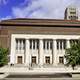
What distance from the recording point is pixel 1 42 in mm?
62406

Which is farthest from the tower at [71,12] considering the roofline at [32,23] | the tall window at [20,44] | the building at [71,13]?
the tall window at [20,44]

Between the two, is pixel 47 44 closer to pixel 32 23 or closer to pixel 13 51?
pixel 32 23

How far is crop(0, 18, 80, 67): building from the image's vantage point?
63906 millimetres

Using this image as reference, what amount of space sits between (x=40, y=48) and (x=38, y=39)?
2.44m

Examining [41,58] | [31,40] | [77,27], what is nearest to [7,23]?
[31,40]

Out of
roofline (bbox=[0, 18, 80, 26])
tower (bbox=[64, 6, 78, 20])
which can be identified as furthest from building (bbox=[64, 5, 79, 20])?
roofline (bbox=[0, 18, 80, 26])

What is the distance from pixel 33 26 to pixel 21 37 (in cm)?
423

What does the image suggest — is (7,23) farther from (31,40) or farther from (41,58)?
(41,58)

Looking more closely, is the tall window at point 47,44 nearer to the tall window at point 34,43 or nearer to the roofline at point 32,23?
the tall window at point 34,43

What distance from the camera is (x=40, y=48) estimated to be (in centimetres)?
6531

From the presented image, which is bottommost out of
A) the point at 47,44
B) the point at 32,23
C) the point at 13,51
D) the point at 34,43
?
the point at 13,51

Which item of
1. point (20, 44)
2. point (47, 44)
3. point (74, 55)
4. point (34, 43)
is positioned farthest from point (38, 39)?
point (74, 55)

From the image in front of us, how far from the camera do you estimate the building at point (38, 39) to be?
63906mm

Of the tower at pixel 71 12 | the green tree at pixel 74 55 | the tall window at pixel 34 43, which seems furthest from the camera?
the tower at pixel 71 12
